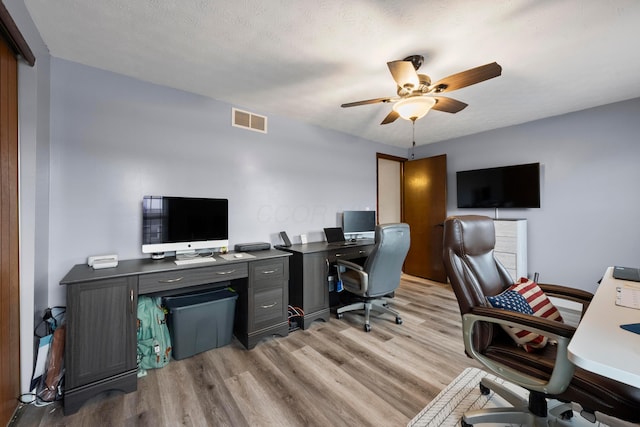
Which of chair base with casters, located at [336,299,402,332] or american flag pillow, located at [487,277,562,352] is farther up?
american flag pillow, located at [487,277,562,352]

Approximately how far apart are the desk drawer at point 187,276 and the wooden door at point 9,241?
24.7 inches

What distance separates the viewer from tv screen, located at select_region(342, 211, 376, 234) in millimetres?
3695

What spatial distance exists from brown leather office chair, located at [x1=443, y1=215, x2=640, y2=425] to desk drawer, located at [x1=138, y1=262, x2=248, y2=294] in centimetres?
172

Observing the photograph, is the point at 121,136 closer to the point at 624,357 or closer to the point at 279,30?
the point at 279,30

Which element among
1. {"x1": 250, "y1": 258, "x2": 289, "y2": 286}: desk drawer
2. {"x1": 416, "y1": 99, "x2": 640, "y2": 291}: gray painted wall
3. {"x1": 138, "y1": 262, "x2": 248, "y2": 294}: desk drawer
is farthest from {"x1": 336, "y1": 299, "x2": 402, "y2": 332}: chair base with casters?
{"x1": 416, "y1": 99, "x2": 640, "y2": 291}: gray painted wall

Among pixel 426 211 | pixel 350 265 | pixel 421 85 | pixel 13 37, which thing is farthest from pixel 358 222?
pixel 13 37

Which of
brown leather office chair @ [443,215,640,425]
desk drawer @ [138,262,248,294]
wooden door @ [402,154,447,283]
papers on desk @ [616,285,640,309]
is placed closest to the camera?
brown leather office chair @ [443,215,640,425]

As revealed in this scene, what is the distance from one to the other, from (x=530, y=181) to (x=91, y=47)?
195 inches

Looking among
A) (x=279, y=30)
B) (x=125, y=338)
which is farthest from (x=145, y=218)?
(x=279, y=30)

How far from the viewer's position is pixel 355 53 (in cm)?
198

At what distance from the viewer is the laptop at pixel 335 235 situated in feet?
11.3

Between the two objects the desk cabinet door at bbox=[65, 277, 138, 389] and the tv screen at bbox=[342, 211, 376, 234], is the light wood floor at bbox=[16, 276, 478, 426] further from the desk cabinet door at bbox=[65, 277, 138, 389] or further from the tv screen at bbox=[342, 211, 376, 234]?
the tv screen at bbox=[342, 211, 376, 234]

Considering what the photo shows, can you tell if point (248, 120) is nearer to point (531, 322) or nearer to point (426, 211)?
point (531, 322)

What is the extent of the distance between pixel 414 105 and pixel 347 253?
1.81m
